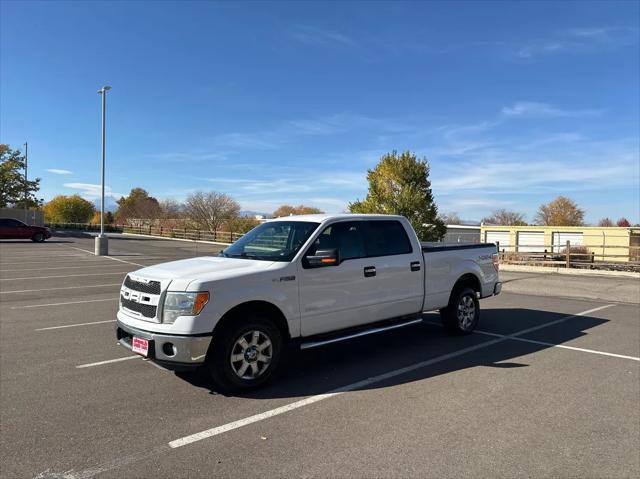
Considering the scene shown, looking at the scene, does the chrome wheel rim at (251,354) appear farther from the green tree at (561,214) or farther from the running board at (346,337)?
the green tree at (561,214)

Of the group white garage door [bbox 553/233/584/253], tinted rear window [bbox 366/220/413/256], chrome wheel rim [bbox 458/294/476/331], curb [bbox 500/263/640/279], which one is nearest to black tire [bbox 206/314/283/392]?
tinted rear window [bbox 366/220/413/256]

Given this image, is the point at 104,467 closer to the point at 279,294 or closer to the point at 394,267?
the point at 279,294

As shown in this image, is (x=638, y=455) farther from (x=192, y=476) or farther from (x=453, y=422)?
(x=192, y=476)

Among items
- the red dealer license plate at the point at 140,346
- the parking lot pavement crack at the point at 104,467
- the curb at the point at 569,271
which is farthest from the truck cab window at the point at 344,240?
the curb at the point at 569,271

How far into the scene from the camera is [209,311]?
4.57 metres

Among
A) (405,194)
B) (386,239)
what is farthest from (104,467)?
(405,194)

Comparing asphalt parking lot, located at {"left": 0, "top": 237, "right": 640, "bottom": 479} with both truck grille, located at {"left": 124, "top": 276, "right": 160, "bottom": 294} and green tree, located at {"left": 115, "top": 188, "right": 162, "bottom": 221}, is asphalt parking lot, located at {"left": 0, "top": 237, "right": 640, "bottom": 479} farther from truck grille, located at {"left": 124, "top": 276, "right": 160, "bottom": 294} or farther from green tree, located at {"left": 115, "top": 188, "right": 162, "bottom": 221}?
green tree, located at {"left": 115, "top": 188, "right": 162, "bottom": 221}

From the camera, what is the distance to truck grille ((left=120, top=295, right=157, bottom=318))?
15.6ft

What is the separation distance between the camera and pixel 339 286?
5.61 meters

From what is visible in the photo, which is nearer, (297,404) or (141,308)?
(297,404)

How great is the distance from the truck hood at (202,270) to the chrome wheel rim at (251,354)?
65 cm

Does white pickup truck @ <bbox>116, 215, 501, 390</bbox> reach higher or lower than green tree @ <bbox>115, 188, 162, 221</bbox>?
lower

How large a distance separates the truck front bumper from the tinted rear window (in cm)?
253

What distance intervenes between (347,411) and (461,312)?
3.70 metres
